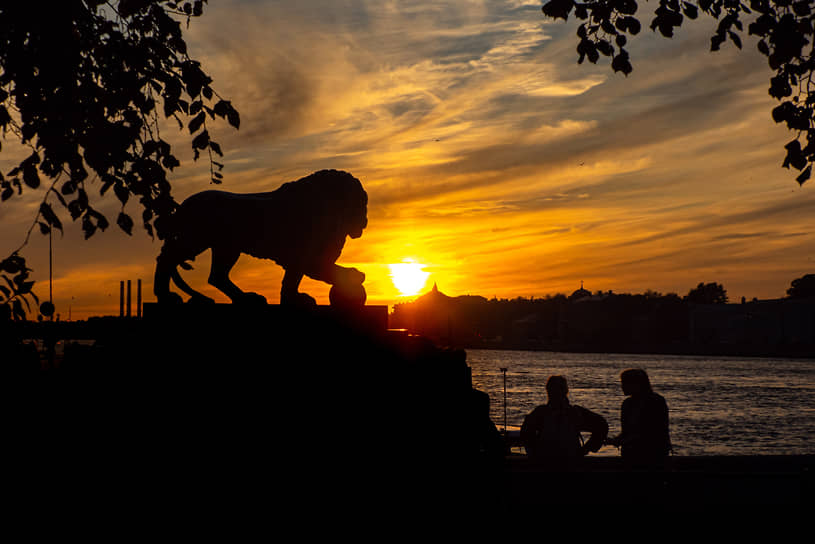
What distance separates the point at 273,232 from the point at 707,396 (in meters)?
89.4

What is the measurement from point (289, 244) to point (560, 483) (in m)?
2.97

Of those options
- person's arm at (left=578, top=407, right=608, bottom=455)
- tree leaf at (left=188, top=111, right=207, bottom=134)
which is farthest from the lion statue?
person's arm at (left=578, top=407, right=608, bottom=455)

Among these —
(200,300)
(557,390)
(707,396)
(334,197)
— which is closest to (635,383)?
(557,390)

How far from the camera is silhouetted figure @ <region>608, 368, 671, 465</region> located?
288 inches

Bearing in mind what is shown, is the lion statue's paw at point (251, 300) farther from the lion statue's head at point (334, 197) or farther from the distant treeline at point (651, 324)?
the distant treeline at point (651, 324)

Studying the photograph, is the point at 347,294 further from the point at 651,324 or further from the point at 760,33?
the point at 651,324

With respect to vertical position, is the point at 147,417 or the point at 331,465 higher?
the point at 147,417

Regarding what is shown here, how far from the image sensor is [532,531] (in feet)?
18.9

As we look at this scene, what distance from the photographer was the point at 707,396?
85938 millimetres

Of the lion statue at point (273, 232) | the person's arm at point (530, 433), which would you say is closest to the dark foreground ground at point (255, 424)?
the lion statue at point (273, 232)

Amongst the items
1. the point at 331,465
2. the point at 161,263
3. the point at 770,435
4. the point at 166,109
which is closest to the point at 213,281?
the point at 161,263

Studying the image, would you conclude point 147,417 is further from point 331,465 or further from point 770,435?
point 770,435

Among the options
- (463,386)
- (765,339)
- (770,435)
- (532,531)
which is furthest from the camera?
(765,339)

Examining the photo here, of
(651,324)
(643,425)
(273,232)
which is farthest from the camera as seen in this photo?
(651,324)
